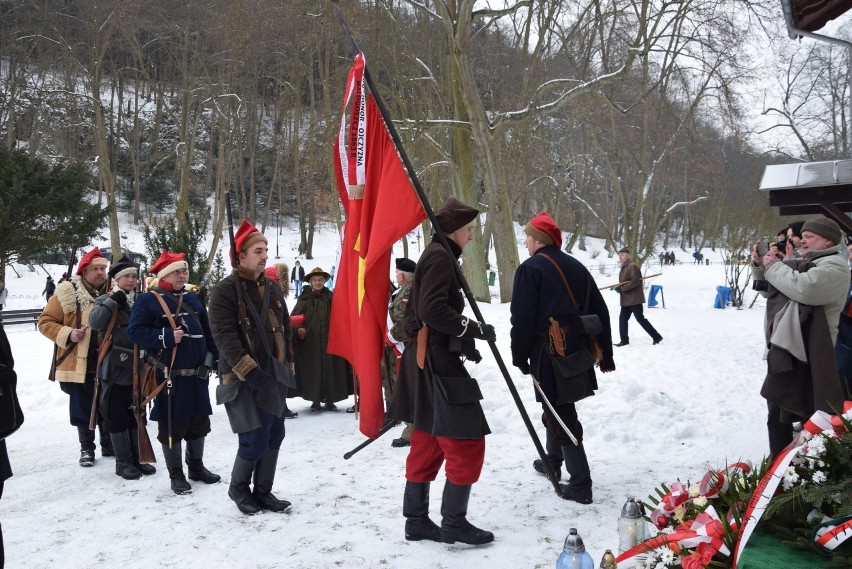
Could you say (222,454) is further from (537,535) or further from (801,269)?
(801,269)

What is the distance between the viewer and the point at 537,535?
4344 mm

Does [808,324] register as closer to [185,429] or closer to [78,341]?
[185,429]

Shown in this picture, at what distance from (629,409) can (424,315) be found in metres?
3.68

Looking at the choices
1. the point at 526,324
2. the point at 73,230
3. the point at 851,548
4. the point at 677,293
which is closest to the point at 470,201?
the point at 677,293

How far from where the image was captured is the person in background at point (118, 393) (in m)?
5.98

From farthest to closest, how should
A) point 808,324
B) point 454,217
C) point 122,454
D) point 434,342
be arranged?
point 122,454 < point 808,324 < point 454,217 < point 434,342

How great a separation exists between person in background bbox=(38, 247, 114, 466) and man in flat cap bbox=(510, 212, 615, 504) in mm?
3915

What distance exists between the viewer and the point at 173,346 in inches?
219

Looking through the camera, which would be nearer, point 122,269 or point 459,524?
point 459,524

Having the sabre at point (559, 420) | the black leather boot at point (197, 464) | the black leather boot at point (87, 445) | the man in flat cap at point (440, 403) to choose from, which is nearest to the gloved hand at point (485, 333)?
the man in flat cap at point (440, 403)

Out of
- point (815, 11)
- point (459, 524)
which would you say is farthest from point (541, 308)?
point (815, 11)

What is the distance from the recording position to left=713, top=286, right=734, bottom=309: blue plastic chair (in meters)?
20.8

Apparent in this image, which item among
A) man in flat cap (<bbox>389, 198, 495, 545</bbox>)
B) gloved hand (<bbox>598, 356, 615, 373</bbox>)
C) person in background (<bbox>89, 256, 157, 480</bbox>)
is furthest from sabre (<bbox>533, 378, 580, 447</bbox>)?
person in background (<bbox>89, 256, 157, 480</bbox>)

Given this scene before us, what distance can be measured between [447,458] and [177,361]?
2.56 m
